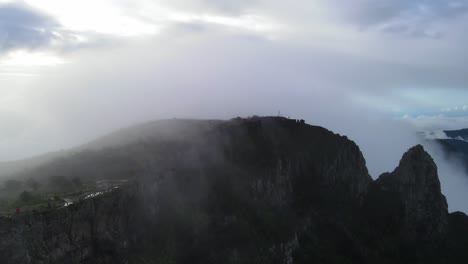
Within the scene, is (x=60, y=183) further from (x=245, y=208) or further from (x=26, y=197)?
(x=245, y=208)

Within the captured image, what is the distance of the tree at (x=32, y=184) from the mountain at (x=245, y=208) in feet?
45.6

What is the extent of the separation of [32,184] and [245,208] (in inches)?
2266

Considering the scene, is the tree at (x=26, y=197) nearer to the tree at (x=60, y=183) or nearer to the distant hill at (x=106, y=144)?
the tree at (x=60, y=183)

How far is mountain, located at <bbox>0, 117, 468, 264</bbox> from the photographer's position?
86.2m

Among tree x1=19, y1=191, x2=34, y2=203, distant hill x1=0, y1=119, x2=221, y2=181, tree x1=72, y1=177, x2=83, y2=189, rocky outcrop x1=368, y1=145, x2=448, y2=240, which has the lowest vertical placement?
rocky outcrop x1=368, y1=145, x2=448, y2=240

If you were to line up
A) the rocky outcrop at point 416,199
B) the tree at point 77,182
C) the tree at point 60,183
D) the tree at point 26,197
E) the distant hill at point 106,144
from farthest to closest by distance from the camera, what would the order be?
the rocky outcrop at point 416,199 < the distant hill at point 106,144 < the tree at point 77,182 < the tree at point 60,183 < the tree at point 26,197

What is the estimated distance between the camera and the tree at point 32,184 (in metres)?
99.1

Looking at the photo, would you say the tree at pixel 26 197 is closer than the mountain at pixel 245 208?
No

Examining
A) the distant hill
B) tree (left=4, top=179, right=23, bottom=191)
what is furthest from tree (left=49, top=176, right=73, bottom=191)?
the distant hill

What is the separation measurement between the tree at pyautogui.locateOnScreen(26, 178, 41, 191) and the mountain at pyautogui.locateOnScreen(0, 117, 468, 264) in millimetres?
13913

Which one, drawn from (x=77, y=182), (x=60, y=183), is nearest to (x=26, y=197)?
(x=60, y=183)

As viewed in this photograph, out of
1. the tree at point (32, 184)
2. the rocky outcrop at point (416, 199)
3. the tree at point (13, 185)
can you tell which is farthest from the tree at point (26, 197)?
the rocky outcrop at point (416, 199)

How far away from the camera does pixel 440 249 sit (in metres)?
186

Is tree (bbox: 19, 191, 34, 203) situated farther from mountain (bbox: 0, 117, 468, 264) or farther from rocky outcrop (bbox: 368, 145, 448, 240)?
rocky outcrop (bbox: 368, 145, 448, 240)
